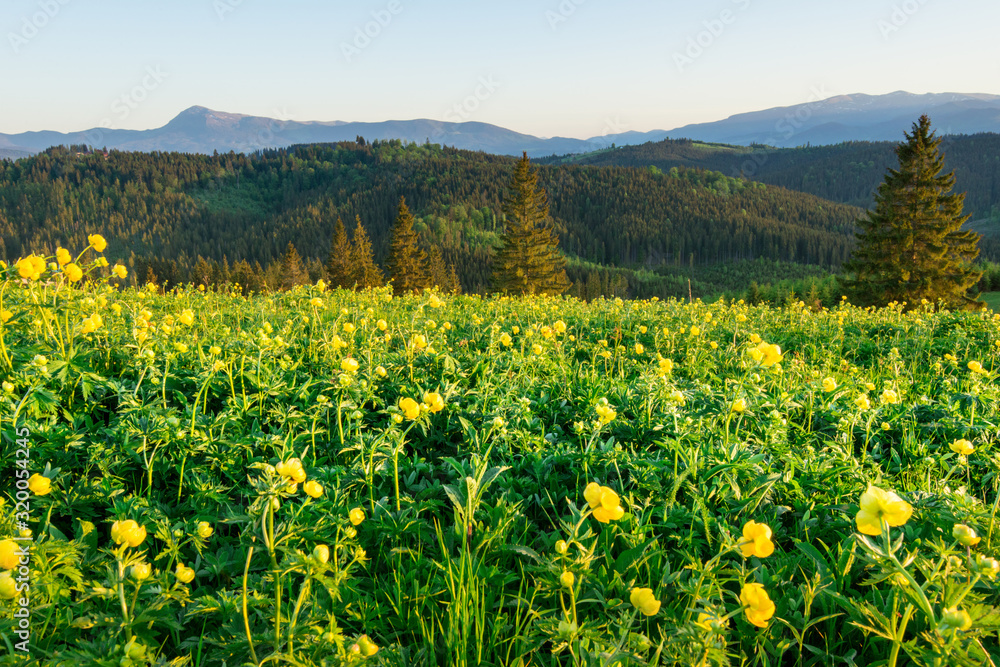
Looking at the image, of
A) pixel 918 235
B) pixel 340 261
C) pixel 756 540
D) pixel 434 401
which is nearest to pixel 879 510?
pixel 756 540

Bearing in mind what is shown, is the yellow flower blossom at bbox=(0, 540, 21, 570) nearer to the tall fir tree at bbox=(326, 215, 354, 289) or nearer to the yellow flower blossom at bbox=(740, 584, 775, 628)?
the yellow flower blossom at bbox=(740, 584, 775, 628)

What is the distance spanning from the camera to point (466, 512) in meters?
2.05

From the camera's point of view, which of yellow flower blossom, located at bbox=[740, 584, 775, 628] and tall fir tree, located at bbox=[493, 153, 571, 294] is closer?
yellow flower blossom, located at bbox=[740, 584, 775, 628]

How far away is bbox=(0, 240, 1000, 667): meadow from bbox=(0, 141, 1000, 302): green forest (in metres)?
88.3

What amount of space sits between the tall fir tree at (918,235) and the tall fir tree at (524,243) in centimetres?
2557

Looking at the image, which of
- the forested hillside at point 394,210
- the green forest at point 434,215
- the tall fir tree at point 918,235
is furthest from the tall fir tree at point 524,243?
the forested hillside at point 394,210

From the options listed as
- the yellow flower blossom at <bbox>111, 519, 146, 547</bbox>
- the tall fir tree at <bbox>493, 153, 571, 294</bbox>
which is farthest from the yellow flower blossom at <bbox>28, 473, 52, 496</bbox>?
the tall fir tree at <bbox>493, 153, 571, 294</bbox>

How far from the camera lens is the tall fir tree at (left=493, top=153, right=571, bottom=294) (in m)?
47.2

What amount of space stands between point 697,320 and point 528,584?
188 inches

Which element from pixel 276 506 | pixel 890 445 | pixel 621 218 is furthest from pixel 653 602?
pixel 621 218

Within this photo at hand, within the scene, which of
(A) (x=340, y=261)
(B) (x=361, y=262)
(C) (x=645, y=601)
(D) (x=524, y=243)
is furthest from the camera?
(B) (x=361, y=262)

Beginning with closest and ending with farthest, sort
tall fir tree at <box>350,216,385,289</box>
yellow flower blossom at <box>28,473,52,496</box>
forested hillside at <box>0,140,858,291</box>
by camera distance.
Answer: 1. yellow flower blossom at <box>28,473,52,496</box>
2. tall fir tree at <box>350,216,385,289</box>
3. forested hillside at <box>0,140,858,291</box>

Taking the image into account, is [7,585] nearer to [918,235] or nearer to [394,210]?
[918,235]

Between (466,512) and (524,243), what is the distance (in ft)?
155
